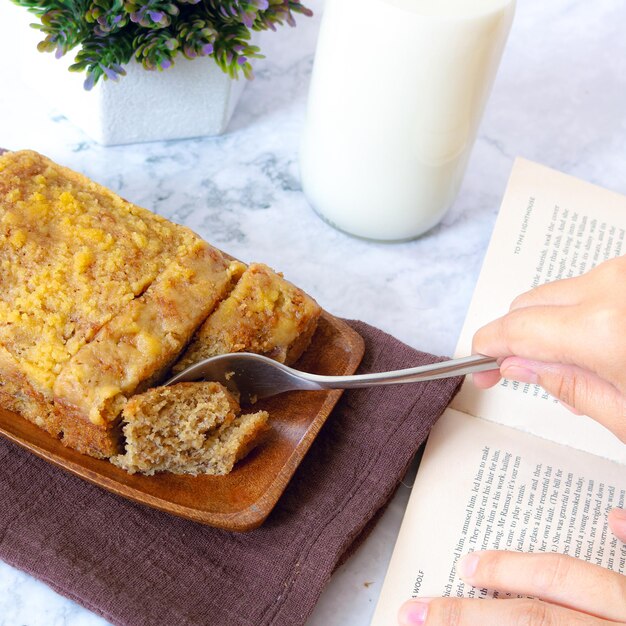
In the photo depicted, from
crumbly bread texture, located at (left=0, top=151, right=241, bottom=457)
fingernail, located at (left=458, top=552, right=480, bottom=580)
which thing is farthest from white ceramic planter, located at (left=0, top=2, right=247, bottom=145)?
fingernail, located at (left=458, top=552, right=480, bottom=580)

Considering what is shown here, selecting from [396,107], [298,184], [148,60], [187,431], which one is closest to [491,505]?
[187,431]

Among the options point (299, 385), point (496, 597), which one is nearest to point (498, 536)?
point (496, 597)

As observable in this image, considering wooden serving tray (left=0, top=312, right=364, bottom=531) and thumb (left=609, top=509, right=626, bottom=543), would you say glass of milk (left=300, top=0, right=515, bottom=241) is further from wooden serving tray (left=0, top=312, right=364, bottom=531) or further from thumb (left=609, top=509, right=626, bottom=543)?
thumb (left=609, top=509, right=626, bottom=543)

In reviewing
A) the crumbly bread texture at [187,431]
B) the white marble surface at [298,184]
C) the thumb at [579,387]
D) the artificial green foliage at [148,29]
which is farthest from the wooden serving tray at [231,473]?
the artificial green foliage at [148,29]

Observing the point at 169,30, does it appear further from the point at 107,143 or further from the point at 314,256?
the point at 314,256

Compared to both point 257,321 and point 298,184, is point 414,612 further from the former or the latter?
point 298,184

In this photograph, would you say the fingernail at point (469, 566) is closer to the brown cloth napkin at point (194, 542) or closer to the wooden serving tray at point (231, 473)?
the brown cloth napkin at point (194, 542)
